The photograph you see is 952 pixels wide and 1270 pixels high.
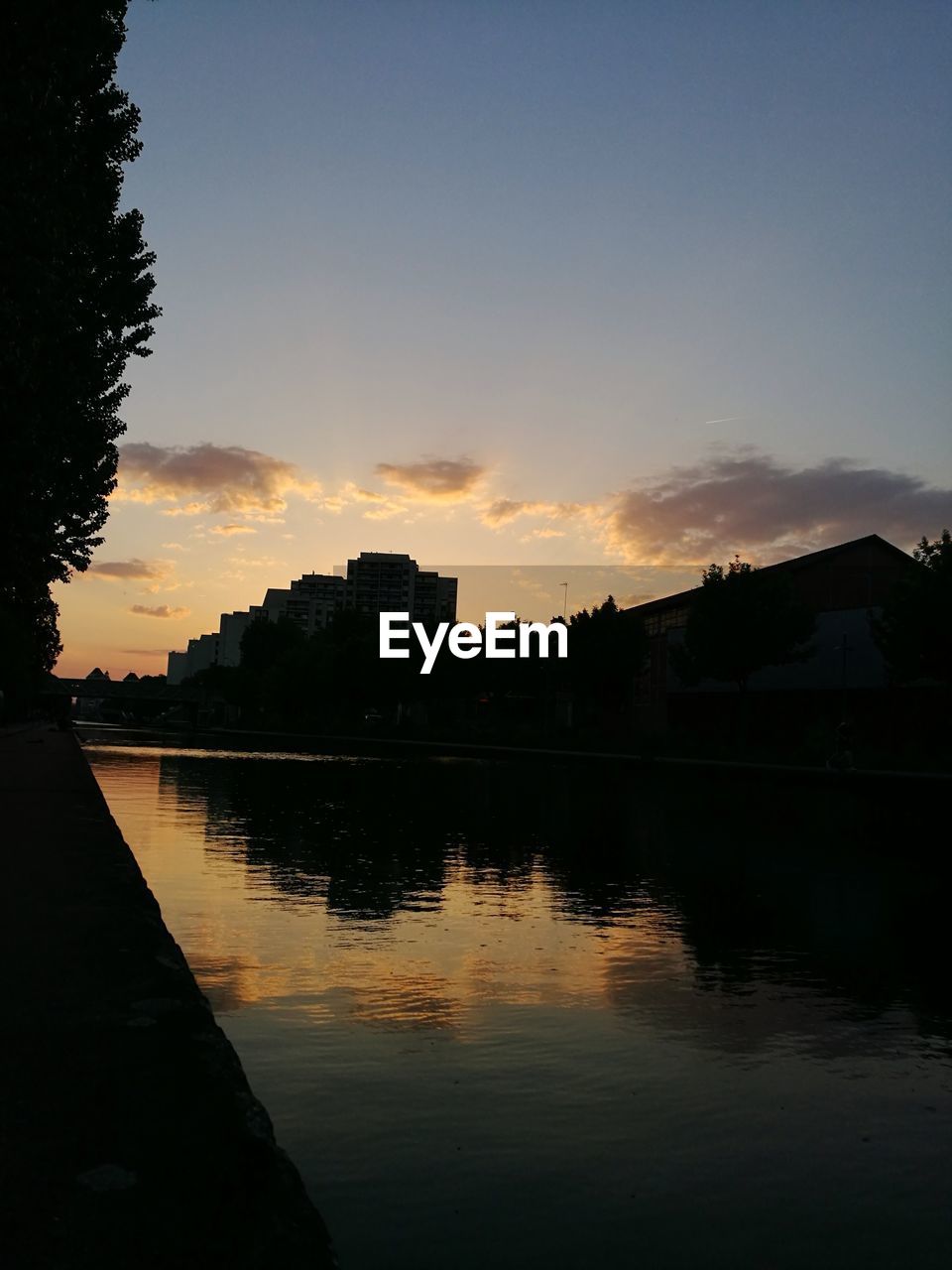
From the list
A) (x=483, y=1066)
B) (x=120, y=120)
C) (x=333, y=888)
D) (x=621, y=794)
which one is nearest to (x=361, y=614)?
(x=621, y=794)

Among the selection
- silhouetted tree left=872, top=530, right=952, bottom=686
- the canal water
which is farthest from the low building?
the canal water

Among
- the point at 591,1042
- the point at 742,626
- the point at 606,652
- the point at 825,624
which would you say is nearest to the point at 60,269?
the point at 591,1042

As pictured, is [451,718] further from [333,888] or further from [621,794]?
[333,888]

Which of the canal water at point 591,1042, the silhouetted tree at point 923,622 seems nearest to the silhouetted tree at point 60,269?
the canal water at point 591,1042

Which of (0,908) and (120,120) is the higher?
(120,120)

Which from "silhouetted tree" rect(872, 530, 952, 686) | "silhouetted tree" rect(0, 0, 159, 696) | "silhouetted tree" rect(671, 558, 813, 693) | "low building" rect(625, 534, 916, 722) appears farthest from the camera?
"low building" rect(625, 534, 916, 722)

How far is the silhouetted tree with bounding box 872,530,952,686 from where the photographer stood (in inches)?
1673

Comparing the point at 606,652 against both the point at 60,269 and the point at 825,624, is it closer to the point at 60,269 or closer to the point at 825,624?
the point at 825,624

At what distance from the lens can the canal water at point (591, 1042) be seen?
4.18 metres

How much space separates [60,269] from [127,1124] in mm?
13430

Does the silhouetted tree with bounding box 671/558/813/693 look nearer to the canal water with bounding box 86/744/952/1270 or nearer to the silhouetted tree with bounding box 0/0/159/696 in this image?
the silhouetted tree with bounding box 0/0/159/696

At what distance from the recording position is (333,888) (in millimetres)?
12305

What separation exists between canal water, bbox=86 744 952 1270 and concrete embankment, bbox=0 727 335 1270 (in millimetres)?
312

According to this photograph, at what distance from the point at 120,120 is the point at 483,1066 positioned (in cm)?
1684
